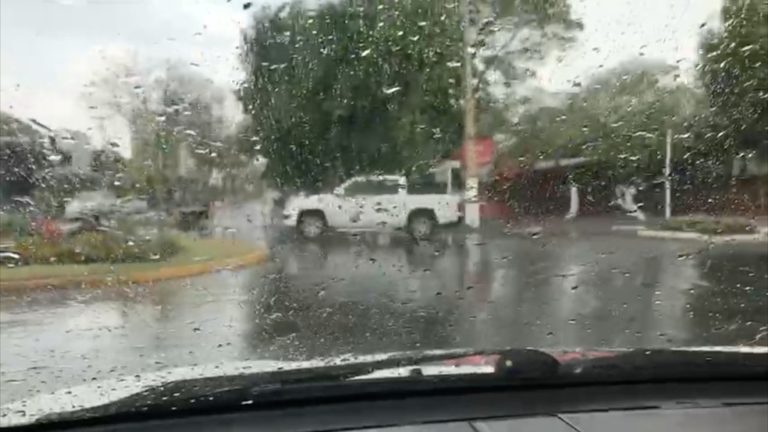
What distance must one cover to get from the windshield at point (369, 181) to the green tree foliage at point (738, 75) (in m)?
0.01

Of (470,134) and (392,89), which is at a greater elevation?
(392,89)

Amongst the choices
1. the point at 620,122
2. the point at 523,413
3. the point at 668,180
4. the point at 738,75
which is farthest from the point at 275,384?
the point at 738,75

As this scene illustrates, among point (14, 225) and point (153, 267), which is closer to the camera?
point (14, 225)

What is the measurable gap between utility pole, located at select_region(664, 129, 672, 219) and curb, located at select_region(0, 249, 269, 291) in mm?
2183

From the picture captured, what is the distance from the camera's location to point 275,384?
3.19 meters

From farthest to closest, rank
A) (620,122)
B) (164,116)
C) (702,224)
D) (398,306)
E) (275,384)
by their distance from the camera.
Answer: (702,224) < (620,122) < (398,306) < (164,116) < (275,384)

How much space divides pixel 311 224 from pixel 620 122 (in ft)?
5.79

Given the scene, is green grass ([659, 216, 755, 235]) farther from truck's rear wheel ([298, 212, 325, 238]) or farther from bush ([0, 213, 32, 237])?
bush ([0, 213, 32, 237])

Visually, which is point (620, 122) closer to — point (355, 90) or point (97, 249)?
point (355, 90)

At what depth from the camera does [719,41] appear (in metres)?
4.79

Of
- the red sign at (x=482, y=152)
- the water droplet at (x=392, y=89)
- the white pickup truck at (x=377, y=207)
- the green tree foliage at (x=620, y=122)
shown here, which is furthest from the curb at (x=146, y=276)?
the green tree foliage at (x=620, y=122)

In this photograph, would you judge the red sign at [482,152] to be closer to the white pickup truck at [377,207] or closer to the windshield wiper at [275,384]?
the white pickup truck at [377,207]

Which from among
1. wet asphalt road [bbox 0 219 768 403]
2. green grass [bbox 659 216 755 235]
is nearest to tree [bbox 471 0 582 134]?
wet asphalt road [bbox 0 219 768 403]

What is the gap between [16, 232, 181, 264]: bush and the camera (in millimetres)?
3842
